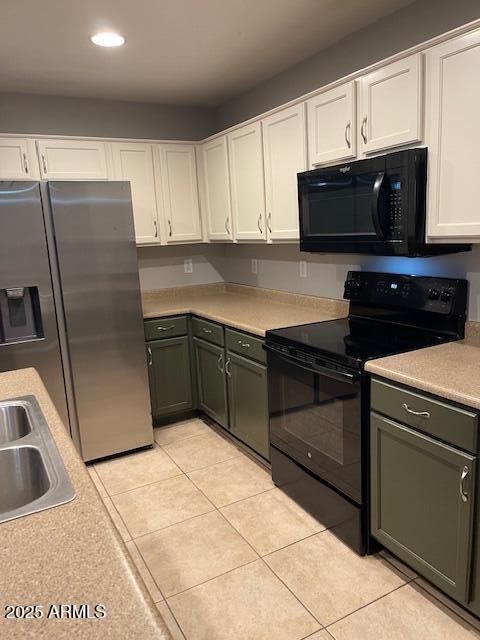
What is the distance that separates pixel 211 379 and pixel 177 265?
3.95 ft

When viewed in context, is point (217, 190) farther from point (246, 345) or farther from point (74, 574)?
point (74, 574)

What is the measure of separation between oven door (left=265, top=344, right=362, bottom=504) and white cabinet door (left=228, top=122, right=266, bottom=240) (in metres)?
1.06

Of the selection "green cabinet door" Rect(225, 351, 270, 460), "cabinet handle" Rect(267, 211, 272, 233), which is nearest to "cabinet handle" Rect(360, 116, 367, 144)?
"cabinet handle" Rect(267, 211, 272, 233)

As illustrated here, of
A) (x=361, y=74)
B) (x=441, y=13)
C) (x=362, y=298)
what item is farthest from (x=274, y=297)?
(x=441, y=13)

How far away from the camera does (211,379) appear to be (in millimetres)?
3422

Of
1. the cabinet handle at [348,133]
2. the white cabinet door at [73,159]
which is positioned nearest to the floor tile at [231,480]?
the cabinet handle at [348,133]

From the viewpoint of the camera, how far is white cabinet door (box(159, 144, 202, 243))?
3678 millimetres

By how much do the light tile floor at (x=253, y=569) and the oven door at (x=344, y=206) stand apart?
145cm

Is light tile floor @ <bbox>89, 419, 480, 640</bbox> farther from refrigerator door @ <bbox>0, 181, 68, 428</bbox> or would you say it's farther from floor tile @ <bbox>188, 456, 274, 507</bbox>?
refrigerator door @ <bbox>0, 181, 68, 428</bbox>

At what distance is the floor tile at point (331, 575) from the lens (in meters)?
1.86

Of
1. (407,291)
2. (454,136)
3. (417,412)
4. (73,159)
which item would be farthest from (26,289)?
(454,136)

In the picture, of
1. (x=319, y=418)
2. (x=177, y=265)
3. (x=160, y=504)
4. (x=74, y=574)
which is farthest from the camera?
(x=177, y=265)

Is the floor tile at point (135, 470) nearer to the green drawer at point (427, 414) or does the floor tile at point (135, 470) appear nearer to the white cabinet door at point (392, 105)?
the green drawer at point (427, 414)

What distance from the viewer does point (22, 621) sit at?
71cm
